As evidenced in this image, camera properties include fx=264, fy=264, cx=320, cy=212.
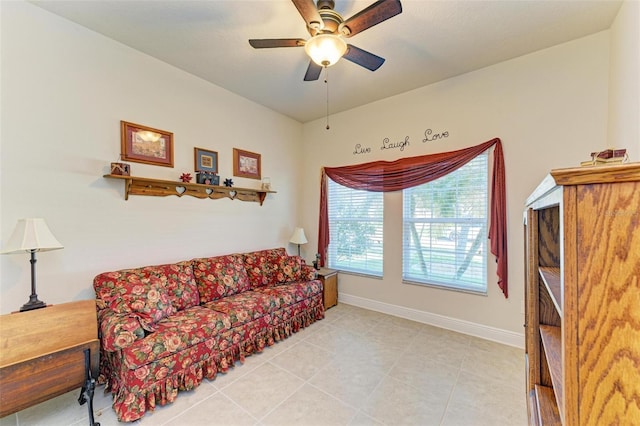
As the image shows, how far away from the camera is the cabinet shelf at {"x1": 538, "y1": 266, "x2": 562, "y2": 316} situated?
797mm

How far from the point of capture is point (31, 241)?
179 centimetres

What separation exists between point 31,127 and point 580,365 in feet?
10.9

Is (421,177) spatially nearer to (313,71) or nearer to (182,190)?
(313,71)

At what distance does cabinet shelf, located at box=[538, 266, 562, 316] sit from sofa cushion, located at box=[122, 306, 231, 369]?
2.27 m

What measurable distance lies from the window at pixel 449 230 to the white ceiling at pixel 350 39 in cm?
112

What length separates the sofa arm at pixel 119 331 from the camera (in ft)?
5.78

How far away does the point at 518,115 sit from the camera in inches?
107

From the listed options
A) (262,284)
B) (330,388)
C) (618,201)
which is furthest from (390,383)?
(618,201)

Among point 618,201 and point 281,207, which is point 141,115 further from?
point 618,201

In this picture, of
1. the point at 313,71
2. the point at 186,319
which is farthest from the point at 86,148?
the point at 313,71

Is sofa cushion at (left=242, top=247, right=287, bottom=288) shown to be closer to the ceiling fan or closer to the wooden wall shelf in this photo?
the wooden wall shelf

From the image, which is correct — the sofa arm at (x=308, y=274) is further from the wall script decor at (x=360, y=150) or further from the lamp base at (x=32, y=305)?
the lamp base at (x=32, y=305)

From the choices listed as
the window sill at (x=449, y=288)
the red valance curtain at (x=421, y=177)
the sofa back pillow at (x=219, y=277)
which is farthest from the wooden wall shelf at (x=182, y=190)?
the window sill at (x=449, y=288)

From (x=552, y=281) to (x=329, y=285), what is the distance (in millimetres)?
2996
